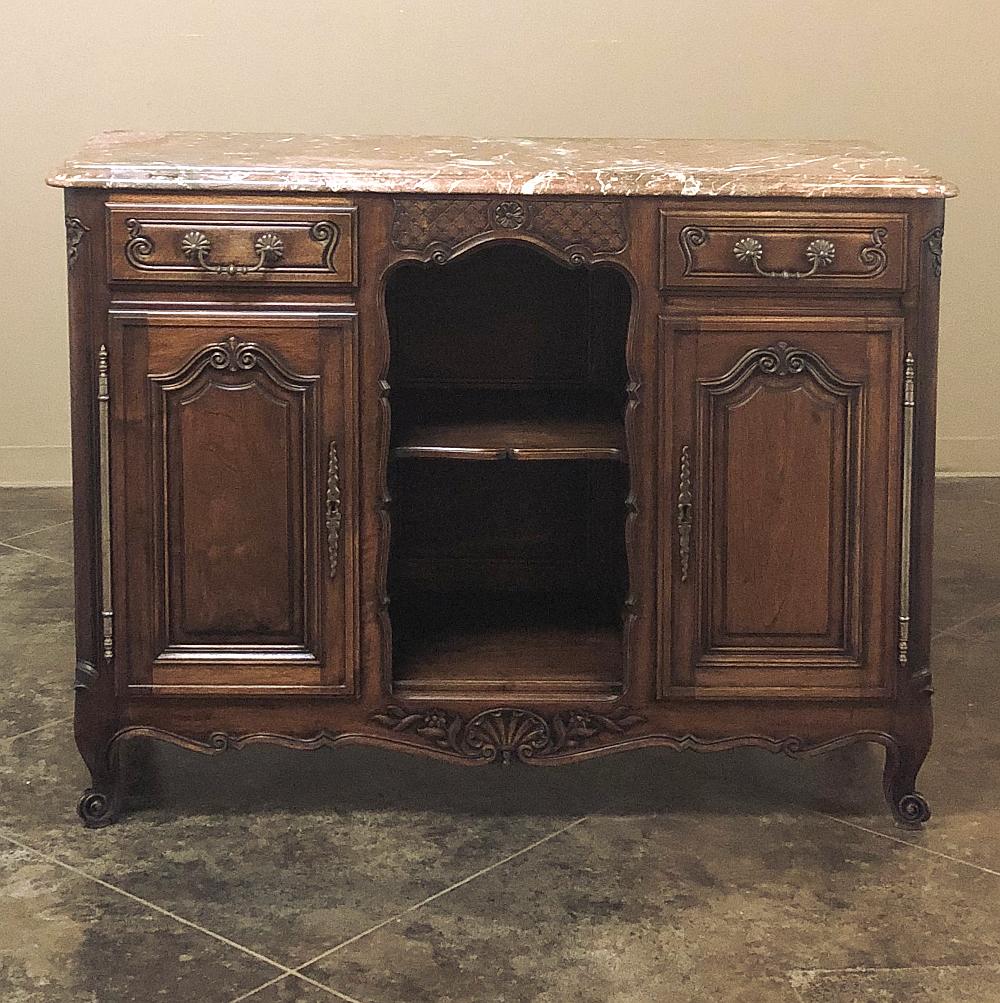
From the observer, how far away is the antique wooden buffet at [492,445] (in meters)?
2.18

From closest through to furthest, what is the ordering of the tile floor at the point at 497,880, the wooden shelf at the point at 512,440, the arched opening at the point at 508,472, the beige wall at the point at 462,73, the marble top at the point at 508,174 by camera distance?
the tile floor at the point at 497,880 < the marble top at the point at 508,174 < the wooden shelf at the point at 512,440 < the arched opening at the point at 508,472 < the beige wall at the point at 462,73

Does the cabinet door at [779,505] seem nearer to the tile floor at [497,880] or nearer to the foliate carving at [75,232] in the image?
the tile floor at [497,880]

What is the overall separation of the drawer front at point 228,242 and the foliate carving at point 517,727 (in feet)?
2.15

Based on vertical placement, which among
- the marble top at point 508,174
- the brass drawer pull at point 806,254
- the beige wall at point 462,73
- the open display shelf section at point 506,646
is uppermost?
the beige wall at point 462,73

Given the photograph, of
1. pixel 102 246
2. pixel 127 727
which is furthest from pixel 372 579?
pixel 102 246

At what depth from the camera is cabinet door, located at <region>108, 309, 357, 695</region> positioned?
2213 millimetres

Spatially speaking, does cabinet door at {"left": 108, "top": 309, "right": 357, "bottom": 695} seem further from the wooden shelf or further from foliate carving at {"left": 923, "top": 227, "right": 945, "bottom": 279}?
foliate carving at {"left": 923, "top": 227, "right": 945, "bottom": 279}

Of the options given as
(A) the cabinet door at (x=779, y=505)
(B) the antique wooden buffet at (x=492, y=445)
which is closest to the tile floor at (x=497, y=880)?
(B) the antique wooden buffet at (x=492, y=445)

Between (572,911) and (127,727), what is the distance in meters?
0.70

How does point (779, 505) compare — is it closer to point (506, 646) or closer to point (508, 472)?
point (506, 646)

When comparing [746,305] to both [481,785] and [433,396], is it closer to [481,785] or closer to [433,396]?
[433,396]

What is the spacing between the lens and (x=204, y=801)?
245cm

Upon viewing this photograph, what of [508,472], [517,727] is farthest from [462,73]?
[517,727]

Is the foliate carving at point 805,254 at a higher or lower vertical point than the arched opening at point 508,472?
higher
